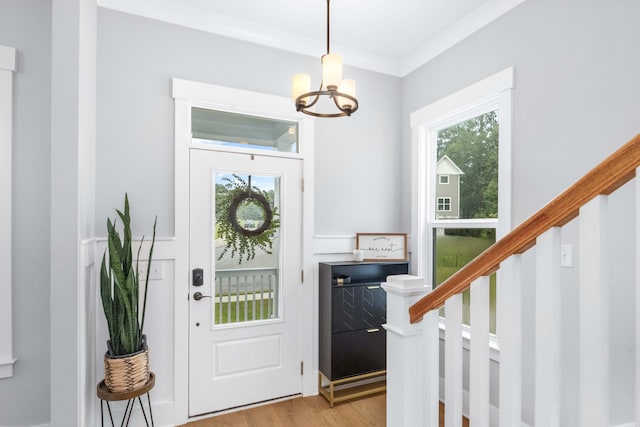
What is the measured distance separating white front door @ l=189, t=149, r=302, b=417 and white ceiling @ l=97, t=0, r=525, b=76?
941 millimetres

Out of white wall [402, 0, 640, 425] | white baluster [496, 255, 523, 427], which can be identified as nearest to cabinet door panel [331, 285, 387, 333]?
white wall [402, 0, 640, 425]

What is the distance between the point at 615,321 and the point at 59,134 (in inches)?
114

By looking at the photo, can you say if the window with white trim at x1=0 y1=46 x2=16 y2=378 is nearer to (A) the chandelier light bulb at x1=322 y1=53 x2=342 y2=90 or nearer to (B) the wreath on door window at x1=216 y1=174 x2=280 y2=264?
(B) the wreath on door window at x1=216 y1=174 x2=280 y2=264

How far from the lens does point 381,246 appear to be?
3.05 m

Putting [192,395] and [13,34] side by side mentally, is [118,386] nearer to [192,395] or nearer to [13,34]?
[192,395]

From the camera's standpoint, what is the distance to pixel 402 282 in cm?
134

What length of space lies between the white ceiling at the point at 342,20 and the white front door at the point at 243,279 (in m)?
0.94

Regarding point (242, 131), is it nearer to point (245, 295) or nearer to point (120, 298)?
point (245, 295)

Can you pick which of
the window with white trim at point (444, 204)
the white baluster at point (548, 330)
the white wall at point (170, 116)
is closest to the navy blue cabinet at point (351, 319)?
the white wall at point (170, 116)

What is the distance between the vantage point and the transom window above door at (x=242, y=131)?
2.59 metres

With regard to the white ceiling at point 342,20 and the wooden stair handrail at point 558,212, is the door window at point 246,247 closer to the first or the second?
the white ceiling at point 342,20

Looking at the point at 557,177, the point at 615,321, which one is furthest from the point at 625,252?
the point at 557,177

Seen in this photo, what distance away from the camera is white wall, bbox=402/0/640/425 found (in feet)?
5.49

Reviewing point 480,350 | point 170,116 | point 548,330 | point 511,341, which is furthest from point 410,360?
point 170,116
